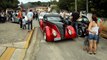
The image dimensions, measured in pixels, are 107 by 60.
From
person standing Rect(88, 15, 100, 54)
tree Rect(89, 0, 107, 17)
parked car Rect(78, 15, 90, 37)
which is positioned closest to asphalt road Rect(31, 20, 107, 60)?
person standing Rect(88, 15, 100, 54)

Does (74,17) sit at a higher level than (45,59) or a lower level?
higher

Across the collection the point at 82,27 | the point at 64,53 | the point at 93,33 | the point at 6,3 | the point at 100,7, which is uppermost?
the point at 6,3

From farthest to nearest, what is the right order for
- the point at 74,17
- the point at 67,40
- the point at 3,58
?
the point at 74,17 < the point at 67,40 < the point at 3,58

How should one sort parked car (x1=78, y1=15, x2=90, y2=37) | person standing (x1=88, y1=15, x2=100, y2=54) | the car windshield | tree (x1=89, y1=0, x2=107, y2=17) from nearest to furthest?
person standing (x1=88, y1=15, x2=100, y2=54), parked car (x1=78, y1=15, x2=90, y2=37), the car windshield, tree (x1=89, y1=0, x2=107, y2=17)

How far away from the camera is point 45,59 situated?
10188 mm

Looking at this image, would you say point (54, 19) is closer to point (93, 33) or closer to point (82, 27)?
point (82, 27)

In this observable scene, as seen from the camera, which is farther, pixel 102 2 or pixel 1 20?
pixel 1 20

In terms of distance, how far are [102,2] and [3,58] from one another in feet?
60.9

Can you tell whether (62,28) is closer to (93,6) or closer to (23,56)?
(23,56)

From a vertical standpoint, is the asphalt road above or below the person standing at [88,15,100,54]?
below

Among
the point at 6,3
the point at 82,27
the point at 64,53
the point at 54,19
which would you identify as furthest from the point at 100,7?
the point at 6,3

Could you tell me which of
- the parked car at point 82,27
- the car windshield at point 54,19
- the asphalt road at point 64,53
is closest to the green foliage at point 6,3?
the car windshield at point 54,19

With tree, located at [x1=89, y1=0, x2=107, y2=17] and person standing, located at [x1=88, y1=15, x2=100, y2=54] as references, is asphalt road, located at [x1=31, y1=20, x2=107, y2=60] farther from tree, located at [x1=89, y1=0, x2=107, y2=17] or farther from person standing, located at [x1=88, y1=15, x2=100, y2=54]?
tree, located at [x1=89, y1=0, x2=107, y2=17]

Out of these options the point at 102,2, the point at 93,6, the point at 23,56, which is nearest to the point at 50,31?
the point at 23,56
